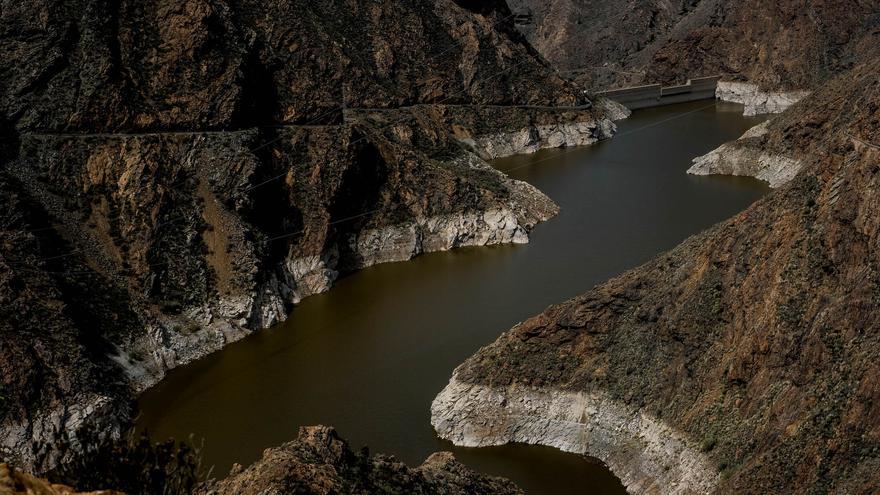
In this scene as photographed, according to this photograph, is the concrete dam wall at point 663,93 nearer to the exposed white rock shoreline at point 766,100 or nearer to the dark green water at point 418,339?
the exposed white rock shoreline at point 766,100

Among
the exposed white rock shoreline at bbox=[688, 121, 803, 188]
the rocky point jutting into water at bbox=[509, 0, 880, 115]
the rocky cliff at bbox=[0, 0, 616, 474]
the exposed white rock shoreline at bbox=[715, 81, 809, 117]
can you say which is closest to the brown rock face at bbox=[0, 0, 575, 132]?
the rocky cliff at bbox=[0, 0, 616, 474]

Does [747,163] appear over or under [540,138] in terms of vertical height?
under

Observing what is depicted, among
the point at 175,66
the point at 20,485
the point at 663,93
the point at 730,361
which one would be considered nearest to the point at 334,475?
the point at 20,485

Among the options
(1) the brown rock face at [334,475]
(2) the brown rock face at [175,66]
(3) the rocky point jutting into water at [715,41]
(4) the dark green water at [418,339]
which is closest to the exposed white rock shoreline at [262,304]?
(4) the dark green water at [418,339]

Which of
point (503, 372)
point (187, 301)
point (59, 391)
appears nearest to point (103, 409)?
point (59, 391)

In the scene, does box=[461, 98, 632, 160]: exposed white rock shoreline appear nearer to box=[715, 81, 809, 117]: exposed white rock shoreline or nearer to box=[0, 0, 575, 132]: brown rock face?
box=[0, 0, 575, 132]: brown rock face

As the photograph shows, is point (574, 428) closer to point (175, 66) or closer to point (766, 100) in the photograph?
point (175, 66)

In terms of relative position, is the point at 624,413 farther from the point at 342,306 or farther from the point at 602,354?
the point at 342,306
